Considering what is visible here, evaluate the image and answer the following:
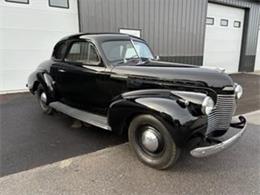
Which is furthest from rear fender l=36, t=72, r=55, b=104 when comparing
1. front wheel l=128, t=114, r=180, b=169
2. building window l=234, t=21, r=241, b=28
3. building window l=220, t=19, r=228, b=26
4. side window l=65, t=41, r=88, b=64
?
building window l=234, t=21, r=241, b=28

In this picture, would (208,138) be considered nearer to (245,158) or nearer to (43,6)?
(245,158)

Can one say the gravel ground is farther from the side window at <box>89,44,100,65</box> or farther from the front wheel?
the side window at <box>89,44,100,65</box>

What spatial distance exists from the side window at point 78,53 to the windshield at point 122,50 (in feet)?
1.40

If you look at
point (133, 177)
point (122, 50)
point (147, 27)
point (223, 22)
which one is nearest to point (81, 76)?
point (122, 50)

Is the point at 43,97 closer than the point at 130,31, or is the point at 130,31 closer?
the point at 43,97

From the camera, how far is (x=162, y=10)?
10078 mm

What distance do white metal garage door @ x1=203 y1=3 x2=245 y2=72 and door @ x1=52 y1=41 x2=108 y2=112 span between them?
9.51 m

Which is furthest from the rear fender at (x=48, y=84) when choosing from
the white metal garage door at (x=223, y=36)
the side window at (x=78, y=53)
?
the white metal garage door at (x=223, y=36)

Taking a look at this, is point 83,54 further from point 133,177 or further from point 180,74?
point 133,177

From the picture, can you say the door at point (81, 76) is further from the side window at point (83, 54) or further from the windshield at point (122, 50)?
the windshield at point (122, 50)

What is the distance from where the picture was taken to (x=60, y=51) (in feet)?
16.4

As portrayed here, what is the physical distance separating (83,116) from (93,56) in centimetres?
103

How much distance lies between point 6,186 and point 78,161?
0.92m

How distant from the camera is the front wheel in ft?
9.77
